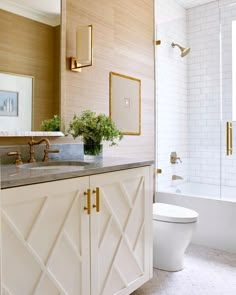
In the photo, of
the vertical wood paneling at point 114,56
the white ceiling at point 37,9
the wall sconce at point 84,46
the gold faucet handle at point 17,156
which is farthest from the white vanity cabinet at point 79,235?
the white ceiling at point 37,9

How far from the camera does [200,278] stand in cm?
214

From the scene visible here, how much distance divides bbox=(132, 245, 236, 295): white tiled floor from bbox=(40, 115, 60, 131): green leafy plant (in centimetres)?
127

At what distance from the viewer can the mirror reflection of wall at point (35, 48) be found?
1.73 meters

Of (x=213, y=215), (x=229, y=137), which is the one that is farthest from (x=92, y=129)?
(x=229, y=137)

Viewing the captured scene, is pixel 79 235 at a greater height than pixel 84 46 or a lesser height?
lesser

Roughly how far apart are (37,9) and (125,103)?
1.12 m

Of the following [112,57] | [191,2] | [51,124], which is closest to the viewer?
[51,124]

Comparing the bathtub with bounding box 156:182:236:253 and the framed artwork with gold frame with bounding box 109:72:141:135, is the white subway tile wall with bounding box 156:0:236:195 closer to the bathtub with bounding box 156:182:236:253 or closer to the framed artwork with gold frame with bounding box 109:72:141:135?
the bathtub with bounding box 156:182:236:253

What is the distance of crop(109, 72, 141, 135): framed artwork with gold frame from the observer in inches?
100

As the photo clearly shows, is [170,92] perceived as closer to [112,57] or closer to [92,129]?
[112,57]

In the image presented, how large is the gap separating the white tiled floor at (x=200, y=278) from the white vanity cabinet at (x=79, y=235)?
0.20 meters

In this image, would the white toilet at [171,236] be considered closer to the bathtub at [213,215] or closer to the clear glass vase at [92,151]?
the bathtub at [213,215]

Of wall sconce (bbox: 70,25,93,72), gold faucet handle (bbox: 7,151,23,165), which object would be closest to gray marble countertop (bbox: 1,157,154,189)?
gold faucet handle (bbox: 7,151,23,165)

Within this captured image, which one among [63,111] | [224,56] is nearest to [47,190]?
[63,111]
